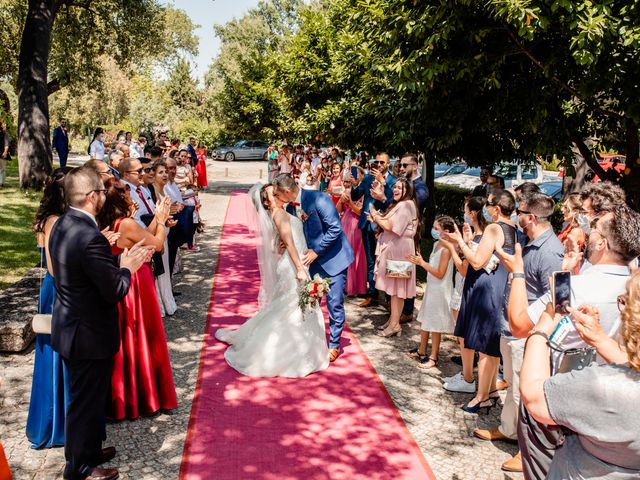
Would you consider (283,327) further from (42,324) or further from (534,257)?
(534,257)

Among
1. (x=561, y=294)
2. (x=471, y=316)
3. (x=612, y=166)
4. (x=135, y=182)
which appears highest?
(x=612, y=166)

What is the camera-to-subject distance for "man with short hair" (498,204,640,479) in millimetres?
2859

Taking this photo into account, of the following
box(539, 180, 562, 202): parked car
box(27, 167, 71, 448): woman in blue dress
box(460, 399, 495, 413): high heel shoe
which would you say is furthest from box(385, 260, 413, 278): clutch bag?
box(539, 180, 562, 202): parked car

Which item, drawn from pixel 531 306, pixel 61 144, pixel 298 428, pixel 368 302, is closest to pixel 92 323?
pixel 298 428

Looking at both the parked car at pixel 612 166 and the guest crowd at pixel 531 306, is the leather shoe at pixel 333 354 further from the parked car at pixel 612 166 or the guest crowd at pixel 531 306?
the parked car at pixel 612 166

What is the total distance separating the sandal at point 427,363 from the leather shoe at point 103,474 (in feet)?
11.5

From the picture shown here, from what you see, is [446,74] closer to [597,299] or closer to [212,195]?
[597,299]

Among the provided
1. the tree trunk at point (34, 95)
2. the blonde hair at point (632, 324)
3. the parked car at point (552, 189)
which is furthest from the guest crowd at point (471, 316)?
the tree trunk at point (34, 95)

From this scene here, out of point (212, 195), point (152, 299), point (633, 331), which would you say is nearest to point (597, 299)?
point (633, 331)

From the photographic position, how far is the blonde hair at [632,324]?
6.69ft

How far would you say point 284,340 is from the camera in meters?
5.84

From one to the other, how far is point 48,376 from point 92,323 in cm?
93

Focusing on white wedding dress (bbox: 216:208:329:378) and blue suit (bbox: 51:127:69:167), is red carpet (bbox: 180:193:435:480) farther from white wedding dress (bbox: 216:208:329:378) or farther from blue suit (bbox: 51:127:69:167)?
blue suit (bbox: 51:127:69:167)

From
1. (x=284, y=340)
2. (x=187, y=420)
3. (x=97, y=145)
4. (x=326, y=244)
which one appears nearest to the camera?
(x=187, y=420)
